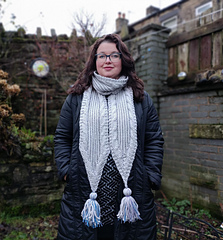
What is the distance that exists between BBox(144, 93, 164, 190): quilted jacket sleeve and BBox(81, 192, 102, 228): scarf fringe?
45 centimetres

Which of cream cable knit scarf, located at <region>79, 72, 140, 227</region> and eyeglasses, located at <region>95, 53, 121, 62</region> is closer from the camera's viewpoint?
cream cable knit scarf, located at <region>79, 72, 140, 227</region>

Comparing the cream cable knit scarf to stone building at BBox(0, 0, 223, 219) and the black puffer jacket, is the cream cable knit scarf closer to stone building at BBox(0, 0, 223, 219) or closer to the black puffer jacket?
the black puffer jacket

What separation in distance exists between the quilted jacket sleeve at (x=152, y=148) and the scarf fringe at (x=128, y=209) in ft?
0.71

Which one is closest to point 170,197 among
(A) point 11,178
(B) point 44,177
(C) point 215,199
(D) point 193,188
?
(D) point 193,188

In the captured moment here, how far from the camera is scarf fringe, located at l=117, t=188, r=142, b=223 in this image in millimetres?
1501

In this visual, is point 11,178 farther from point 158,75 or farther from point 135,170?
point 158,75

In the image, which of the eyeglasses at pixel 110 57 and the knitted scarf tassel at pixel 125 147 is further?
the eyeglasses at pixel 110 57

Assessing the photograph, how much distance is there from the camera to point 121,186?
1.58 m

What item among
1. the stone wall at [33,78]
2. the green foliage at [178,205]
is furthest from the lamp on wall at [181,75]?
the stone wall at [33,78]

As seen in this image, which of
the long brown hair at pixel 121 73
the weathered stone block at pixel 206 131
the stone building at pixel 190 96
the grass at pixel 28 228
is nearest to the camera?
the long brown hair at pixel 121 73

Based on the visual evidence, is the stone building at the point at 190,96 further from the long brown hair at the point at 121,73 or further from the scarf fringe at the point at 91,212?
the scarf fringe at the point at 91,212

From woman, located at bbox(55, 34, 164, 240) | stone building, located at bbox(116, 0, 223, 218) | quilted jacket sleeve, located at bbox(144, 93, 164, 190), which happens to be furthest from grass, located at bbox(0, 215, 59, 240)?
stone building, located at bbox(116, 0, 223, 218)

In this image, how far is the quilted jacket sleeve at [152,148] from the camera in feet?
5.44

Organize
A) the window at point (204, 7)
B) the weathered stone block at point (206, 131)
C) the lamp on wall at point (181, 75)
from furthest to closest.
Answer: the window at point (204, 7) < the lamp on wall at point (181, 75) < the weathered stone block at point (206, 131)
